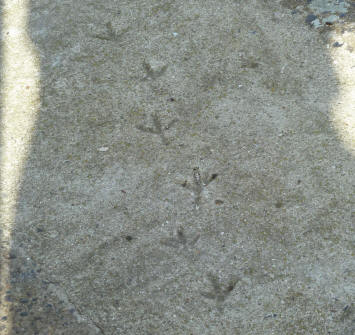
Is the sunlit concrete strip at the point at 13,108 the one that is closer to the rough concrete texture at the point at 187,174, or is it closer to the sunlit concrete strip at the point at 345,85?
the rough concrete texture at the point at 187,174

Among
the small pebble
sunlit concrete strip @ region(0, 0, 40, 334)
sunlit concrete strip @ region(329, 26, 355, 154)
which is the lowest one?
sunlit concrete strip @ region(0, 0, 40, 334)

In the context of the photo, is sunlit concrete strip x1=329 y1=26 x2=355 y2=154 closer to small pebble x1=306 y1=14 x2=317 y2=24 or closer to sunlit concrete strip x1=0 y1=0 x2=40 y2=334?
small pebble x1=306 y1=14 x2=317 y2=24

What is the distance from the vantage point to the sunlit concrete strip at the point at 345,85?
1986mm

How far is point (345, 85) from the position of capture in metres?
2.15

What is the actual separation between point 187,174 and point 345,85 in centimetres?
96

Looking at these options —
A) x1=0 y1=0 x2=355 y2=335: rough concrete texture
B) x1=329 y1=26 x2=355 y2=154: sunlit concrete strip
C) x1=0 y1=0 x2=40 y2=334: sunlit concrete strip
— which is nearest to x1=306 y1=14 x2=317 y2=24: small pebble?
x1=0 y1=0 x2=355 y2=335: rough concrete texture

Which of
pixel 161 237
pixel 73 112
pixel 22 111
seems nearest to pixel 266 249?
pixel 161 237

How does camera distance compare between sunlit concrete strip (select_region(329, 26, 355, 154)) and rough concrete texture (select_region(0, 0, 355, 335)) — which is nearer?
rough concrete texture (select_region(0, 0, 355, 335))

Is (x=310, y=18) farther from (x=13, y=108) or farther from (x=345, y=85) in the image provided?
(x=13, y=108)

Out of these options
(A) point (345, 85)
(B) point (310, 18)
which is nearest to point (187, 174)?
(A) point (345, 85)

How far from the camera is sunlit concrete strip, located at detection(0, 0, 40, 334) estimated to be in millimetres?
1750

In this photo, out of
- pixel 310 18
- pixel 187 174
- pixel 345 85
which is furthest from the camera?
pixel 310 18

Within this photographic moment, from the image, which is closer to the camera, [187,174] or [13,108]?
[187,174]

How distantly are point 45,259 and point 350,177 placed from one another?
1.34m
